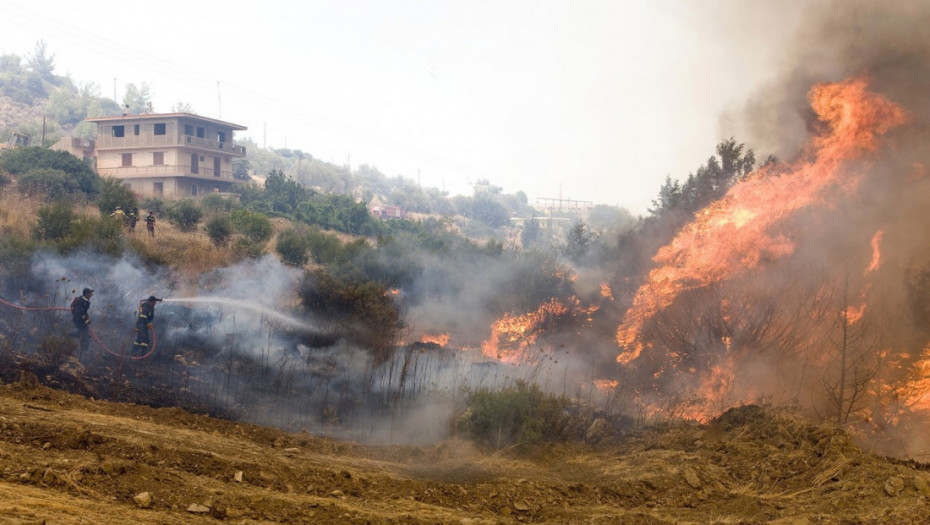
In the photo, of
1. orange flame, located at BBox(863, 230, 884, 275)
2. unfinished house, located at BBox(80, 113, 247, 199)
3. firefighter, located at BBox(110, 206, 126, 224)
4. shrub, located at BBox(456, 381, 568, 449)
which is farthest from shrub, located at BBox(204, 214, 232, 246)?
unfinished house, located at BBox(80, 113, 247, 199)

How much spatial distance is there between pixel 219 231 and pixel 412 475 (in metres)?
22.3

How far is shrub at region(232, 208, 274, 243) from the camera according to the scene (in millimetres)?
31047

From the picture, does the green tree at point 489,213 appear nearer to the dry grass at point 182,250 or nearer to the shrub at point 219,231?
the shrub at point 219,231

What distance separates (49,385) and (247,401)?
152 inches

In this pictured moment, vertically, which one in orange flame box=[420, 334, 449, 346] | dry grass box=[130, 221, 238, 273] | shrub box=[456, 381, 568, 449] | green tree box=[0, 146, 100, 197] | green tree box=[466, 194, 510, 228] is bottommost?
shrub box=[456, 381, 568, 449]

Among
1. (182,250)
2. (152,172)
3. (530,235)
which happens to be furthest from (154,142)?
(530,235)

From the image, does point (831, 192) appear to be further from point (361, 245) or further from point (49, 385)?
point (49, 385)

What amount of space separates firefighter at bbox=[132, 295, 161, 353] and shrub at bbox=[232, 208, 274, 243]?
14.4 metres

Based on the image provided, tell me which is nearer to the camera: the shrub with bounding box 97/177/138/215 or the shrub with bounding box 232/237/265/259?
the shrub with bounding box 232/237/265/259

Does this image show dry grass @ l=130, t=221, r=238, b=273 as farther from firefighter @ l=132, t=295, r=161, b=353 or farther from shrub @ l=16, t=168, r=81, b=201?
firefighter @ l=132, t=295, r=161, b=353

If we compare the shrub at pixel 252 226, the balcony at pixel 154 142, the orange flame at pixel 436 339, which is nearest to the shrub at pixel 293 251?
the shrub at pixel 252 226

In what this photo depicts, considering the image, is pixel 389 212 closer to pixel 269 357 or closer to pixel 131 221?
pixel 131 221

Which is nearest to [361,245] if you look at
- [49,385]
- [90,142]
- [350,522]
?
[49,385]

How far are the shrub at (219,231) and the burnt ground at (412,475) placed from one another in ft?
54.9
